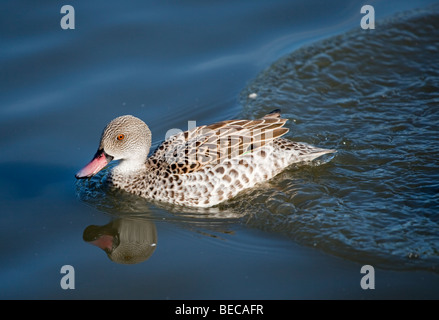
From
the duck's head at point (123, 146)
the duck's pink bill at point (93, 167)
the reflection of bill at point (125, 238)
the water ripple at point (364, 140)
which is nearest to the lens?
the water ripple at point (364, 140)

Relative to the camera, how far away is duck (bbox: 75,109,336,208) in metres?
7.68

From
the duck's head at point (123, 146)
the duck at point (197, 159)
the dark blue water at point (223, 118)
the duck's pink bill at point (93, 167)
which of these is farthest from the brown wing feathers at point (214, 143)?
the duck's pink bill at point (93, 167)

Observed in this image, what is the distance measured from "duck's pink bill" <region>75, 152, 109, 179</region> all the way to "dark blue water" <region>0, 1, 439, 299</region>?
17.8 inches

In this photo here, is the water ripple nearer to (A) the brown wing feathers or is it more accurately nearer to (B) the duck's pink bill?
(A) the brown wing feathers

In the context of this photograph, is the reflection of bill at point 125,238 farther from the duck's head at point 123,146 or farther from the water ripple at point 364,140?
the water ripple at point 364,140

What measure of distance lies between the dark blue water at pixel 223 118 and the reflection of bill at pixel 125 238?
0.03 meters

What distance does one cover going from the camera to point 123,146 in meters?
7.86

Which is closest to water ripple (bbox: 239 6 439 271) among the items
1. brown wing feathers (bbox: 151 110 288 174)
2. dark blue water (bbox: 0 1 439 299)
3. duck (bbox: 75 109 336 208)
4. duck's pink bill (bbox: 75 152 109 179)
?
dark blue water (bbox: 0 1 439 299)

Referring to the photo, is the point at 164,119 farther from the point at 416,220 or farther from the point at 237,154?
the point at 416,220

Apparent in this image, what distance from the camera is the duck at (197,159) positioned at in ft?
25.2

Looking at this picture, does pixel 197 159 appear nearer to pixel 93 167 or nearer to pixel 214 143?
pixel 214 143

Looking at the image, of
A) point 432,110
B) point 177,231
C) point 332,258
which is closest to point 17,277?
point 177,231

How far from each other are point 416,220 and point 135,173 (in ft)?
12.4

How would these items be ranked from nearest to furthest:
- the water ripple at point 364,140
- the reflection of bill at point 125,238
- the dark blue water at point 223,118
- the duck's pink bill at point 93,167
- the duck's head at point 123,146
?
the dark blue water at point 223,118
the water ripple at point 364,140
the reflection of bill at point 125,238
the duck's pink bill at point 93,167
the duck's head at point 123,146
